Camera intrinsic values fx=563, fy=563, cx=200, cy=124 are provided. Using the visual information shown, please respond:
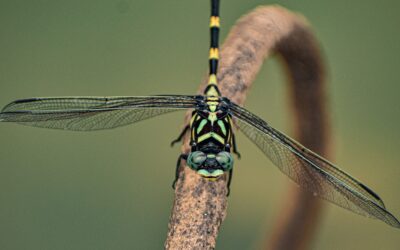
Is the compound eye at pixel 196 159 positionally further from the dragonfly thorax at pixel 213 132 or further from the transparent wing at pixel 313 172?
the transparent wing at pixel 313 172

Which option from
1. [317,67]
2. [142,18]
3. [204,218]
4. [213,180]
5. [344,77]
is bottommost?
[204,218]

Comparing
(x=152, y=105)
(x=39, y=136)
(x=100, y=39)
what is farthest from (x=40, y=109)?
(x=100, y=39)

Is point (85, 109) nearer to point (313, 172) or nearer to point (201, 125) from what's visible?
point (201, 125)

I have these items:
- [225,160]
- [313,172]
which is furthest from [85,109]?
[313,172]

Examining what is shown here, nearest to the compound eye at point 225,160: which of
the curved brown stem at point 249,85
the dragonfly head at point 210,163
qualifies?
the dragonfly head at point 210,163

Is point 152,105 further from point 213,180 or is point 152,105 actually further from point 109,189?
point 109,189

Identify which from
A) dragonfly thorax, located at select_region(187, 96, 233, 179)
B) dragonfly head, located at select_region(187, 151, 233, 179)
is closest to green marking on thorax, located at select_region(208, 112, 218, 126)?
dragonfly thorax, located at select_region(187, 96, 233, 179)

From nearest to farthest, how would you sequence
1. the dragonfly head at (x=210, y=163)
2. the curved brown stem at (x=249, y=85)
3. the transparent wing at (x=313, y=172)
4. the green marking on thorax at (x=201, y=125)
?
the curved brown stem at (x=249, y=85) → the dragonfly head at (x=210, y=163) → the transparent wing at (x=313, y=172) → the green marking on thorax at (x=201, y=125)
